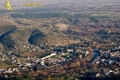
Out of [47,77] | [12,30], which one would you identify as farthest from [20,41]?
[47,77]

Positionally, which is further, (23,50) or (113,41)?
(113,41)

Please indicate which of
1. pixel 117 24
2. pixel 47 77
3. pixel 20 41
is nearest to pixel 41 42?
pixel 20 41

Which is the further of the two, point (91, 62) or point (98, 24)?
point (98, 24)

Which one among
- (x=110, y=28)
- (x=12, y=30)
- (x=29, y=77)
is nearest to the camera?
(x=29, y=77)

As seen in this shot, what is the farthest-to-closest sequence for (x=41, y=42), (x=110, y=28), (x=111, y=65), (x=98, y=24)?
1. (x=98, y=24)
2. (x=110, y=28)
3. (x=41, y=42)
4. (x=111, y=65)

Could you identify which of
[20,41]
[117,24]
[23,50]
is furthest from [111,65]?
[117,24]

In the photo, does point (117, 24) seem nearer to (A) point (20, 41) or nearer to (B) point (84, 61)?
(A) point (20, 41)

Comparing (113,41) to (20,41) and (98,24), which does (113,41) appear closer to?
(20,41)

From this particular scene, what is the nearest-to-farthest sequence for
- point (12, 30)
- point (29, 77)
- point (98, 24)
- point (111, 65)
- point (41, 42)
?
point (29, 77)
point (111, 65)
point (41, 42)
point (12, 30)
point (98, 24)

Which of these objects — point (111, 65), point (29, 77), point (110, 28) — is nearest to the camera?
point (29, 77)
